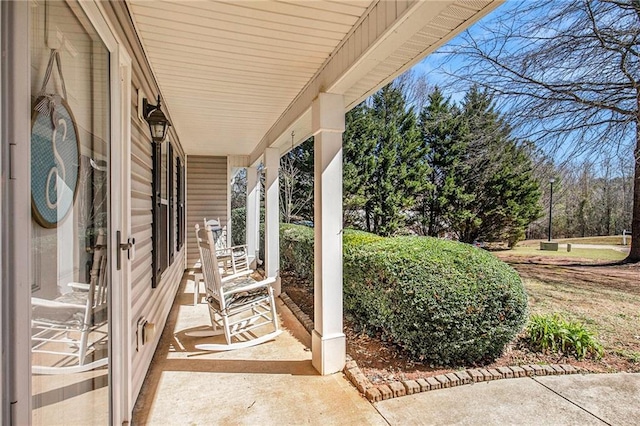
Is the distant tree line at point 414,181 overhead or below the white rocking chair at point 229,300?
overhead

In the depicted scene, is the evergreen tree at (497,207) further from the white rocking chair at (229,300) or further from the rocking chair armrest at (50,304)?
the rocking chair armrest at (50,304)

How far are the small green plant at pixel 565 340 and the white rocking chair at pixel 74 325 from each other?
3.48m

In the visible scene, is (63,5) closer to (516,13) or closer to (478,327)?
(478,327)

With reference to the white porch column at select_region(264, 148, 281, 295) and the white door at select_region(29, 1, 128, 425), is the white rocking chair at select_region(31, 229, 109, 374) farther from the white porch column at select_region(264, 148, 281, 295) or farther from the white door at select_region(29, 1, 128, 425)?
the white porch column at select_region(264, 148, 281, 295)

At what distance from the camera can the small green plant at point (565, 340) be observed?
3.15m

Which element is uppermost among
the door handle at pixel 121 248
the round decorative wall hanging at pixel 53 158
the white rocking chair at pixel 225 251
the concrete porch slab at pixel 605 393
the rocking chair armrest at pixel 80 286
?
the round decorative wall hanging at pixel 53 158

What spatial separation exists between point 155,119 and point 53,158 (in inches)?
74.8

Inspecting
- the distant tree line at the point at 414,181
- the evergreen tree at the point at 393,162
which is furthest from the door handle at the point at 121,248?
the evergreen tree at the point at 393,162

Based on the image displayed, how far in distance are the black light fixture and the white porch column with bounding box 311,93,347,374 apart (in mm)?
1320

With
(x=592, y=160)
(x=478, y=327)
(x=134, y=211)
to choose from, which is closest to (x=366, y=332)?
(x=478, y=327)

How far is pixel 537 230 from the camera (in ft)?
51.1

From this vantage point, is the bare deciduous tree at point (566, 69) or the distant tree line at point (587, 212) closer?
the bare deciduous tree at point (566, 69)

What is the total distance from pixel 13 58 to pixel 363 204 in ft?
37.5

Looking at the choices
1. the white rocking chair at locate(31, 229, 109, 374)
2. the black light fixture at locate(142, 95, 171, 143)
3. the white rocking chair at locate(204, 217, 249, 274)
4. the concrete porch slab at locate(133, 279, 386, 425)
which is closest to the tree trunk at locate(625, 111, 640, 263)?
the concrete porch slab at locate(133, 279, 386, 425)
